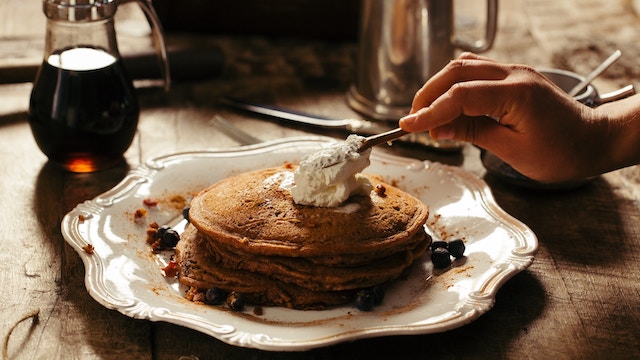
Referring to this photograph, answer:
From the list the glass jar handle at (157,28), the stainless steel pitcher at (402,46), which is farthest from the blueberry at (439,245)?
the glass jar handle at (157,28)

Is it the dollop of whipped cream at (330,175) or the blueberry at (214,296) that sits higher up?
the dollop of whipped cream at (330,175)

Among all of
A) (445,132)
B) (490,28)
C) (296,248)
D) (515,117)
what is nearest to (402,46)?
(490,28)

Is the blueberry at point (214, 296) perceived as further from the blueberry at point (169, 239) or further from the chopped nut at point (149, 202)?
the chopped nut at point (149, 202)

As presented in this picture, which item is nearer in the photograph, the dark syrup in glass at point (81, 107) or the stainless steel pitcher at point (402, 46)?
the dark syrup in glass at point (81, 107)

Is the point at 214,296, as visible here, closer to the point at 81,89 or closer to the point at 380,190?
the point at 380,190

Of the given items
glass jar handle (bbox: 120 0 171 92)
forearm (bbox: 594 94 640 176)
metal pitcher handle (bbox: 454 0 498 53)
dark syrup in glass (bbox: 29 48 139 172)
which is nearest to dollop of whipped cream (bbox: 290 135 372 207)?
forearm (bbox: 594 94 640 176)

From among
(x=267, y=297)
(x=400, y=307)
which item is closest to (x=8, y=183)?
(x=267, y=297)
